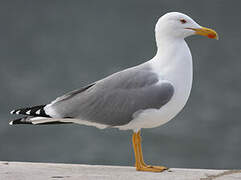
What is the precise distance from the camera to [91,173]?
16.9 ft

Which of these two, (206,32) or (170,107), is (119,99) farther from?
(206,32)

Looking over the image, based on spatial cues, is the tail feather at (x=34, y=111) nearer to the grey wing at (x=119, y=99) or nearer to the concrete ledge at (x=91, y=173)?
the grey wing at (x=119, y=99)

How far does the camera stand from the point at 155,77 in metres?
5.15

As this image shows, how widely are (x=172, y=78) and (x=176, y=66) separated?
0.46 feet

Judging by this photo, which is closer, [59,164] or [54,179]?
[54,179]

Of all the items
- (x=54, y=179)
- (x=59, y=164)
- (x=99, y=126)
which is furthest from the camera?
(x=59, y=164)

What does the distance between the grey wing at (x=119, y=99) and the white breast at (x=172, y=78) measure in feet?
0.20

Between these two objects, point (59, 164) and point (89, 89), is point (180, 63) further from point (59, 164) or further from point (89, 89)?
point (59, 164)

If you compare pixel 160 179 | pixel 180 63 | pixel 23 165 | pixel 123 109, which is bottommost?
pixel 160 179

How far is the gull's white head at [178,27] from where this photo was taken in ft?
17.2

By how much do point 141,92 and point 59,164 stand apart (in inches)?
53.4

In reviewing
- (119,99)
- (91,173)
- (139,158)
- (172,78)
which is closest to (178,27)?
(172,78)

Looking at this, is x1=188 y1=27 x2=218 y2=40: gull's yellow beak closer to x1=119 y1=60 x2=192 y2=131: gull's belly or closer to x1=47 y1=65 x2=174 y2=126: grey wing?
x1=119 y1=60 x2=192 y2=131: gull's belly

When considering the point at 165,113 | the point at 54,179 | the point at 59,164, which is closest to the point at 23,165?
the point at 59,164
